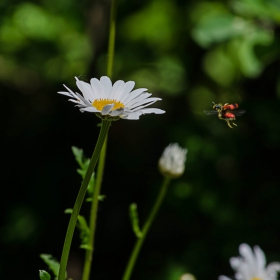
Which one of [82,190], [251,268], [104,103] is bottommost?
[251,268]

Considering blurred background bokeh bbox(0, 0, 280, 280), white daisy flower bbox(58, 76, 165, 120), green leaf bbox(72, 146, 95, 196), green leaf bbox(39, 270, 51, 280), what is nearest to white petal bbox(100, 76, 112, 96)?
white daisy flower bbox(58, 76, 165, 120)

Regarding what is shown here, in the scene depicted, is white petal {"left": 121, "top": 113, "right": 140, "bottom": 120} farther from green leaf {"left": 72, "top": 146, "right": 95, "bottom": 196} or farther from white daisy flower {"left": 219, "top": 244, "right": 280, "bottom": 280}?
white daisy flower {"left": 219, "top": 244, "right": 280, "bottom": 280}

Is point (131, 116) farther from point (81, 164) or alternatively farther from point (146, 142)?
point (146, 142)

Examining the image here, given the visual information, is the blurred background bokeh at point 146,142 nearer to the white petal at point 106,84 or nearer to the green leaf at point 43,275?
the white petal at point 106,84

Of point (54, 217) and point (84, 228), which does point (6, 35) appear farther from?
point (84, 228)

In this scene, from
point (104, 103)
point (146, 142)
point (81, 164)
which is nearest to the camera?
point (104, 103)

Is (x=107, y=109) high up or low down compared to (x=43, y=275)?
up

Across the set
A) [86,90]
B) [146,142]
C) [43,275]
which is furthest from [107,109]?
[146,142]

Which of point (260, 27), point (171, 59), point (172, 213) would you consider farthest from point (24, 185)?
point (260, 27)
